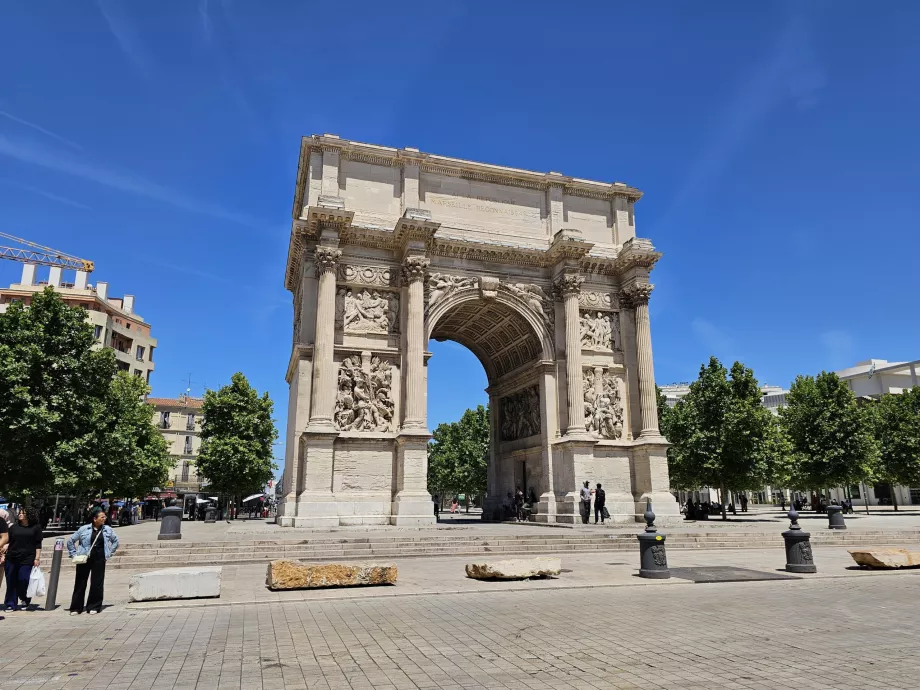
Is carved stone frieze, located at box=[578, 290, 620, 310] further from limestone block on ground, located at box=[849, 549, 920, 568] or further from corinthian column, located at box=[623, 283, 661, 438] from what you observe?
limestone block on ground, located at box=[849, 549, 920, 568]

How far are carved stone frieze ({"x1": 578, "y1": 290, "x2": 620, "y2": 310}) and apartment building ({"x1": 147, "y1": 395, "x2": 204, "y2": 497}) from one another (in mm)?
55967

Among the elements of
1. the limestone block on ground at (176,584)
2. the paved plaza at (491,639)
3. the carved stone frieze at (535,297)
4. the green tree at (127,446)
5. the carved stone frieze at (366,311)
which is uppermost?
the carved stone frieze at (535,297)

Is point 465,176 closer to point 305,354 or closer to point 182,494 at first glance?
point 305,354

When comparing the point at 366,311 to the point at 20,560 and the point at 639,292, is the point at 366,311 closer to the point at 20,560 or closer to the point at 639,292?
the point at 639,292

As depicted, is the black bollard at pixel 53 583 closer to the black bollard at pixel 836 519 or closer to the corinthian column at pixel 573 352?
the corinthian column at pixel 573 352

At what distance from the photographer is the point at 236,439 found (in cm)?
4200

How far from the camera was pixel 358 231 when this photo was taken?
25891 mm

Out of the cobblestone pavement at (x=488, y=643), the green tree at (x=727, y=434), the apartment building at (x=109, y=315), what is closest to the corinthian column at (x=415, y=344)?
the cobblestone pavement at (x=488, y=643)

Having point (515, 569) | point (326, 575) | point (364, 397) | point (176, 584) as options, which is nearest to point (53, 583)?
point (176, 584)

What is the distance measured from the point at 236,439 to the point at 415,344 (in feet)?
73.1

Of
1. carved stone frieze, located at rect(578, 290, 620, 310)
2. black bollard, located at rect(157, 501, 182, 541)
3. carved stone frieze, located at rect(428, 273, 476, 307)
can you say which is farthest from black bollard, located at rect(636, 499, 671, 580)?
carved stone frieze, located at rect(578, 290, 620, 310)

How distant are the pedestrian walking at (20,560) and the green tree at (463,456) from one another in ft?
169

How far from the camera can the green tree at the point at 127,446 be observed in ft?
90.4

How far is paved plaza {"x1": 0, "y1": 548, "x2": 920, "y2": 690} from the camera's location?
Answer: 223 inches
